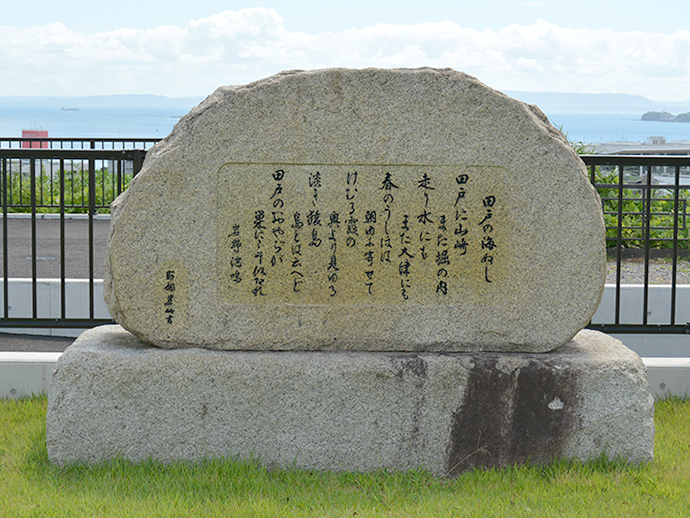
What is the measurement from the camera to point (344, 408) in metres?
3.16

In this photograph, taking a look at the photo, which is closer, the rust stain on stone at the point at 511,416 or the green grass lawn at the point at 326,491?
the green grass lawn at the point at 326,491

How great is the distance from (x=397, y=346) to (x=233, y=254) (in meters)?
0.85

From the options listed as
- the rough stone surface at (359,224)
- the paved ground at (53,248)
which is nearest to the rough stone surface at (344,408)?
the rough stone surface at (359,224)

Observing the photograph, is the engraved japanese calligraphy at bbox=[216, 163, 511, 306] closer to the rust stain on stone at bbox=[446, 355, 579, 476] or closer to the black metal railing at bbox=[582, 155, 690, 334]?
the rust stain on stone at bbox=[446, 355, 579, 476]

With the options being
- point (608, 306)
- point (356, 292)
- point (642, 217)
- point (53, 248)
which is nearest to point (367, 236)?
point (356, 292)

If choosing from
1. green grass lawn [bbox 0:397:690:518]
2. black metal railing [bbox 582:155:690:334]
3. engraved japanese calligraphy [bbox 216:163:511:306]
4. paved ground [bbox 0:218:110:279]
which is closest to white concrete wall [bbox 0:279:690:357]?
black metal railing [bbox 582:155:690:334]

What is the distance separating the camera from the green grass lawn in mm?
2740

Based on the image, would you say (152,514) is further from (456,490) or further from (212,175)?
(212,175)

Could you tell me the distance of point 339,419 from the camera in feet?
10.4

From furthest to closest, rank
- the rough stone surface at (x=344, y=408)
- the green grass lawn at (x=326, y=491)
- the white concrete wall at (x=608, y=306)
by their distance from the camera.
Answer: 1. the white concrete wall at (x=608, y=306)
2. the rough stone surface at (x=344, y=408)
3. the green grass lawn at (x=326, y=491)

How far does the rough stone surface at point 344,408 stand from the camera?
314cm

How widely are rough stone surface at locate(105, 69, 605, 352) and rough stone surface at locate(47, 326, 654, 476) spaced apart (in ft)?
0.49

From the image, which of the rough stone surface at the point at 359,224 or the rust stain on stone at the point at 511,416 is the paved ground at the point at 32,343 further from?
the rust stain on stone at the point at 511,416

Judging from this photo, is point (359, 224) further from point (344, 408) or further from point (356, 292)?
point (344, 408)
